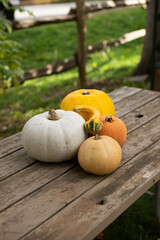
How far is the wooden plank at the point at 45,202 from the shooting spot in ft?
4.16

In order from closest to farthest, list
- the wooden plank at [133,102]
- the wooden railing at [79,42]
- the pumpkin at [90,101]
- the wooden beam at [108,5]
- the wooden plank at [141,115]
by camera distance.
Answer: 1. the pumpkin at [90,101]
2. the wooden plank at [141,115]
3. the wooden plank at [133,102]
4. the wooden railing at [79,42]
5. the wooden beam at [108,5]

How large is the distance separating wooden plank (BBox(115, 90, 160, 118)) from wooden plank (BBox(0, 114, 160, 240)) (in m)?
0.66

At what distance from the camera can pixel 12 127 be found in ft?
13.1

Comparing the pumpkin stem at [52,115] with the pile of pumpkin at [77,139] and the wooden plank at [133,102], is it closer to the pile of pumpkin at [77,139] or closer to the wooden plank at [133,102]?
the pile of pumpkin at [77,139]

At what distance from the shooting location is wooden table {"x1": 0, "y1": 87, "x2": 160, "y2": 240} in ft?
4.14

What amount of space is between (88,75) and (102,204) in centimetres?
470

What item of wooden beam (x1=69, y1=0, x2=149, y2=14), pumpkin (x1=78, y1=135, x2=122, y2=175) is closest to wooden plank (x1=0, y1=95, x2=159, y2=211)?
pumpkin (x1=78, y1=135, x2=122, y2=175)

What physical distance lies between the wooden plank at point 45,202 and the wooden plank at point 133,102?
0.66m

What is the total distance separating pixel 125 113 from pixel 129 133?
36cm

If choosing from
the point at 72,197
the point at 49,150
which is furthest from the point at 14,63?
the point at 72,197

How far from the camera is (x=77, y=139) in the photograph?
5.55ft

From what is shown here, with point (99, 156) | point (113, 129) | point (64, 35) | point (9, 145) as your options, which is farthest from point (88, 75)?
point (99, 156)

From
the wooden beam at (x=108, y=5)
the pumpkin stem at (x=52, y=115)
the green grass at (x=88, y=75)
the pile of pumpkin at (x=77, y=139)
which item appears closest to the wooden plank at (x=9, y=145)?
the pile of pumpkin at (x=77, y=139)

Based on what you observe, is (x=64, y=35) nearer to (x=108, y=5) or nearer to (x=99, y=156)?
(x=108, y=5)
